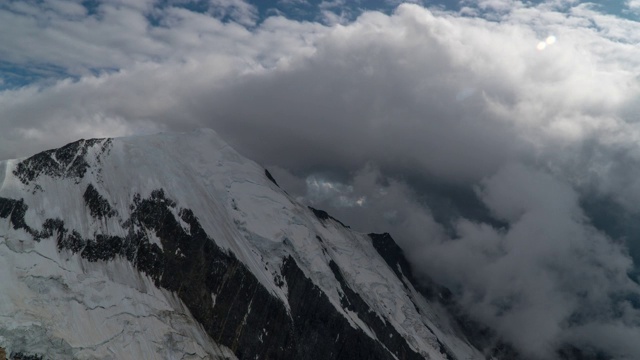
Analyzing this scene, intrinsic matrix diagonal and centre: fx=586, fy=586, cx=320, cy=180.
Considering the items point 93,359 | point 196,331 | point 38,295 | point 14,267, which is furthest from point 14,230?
point 196,331

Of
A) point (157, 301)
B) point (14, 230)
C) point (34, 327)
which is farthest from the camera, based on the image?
point (157, 301)

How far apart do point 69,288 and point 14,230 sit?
85.9ft

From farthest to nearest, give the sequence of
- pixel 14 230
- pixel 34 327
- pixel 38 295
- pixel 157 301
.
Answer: pixel 157 301, pixel 14 230, pixel 38 295, pixel 34 327

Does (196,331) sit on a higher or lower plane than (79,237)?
lower

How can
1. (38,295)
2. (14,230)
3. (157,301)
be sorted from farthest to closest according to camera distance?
(157,301)
(14,230)
(38,295)

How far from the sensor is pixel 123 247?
199 meters

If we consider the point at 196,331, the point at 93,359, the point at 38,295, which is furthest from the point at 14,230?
the point at 196,331

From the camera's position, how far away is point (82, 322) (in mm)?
168875

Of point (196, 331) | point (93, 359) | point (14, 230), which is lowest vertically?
point (196, 331)

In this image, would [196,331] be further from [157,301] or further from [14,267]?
[14,267]

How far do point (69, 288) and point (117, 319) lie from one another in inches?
666

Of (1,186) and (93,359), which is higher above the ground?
(1,186)

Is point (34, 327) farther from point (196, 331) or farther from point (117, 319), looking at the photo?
point (196, 331)

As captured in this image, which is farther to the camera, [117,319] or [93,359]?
[117,319]
